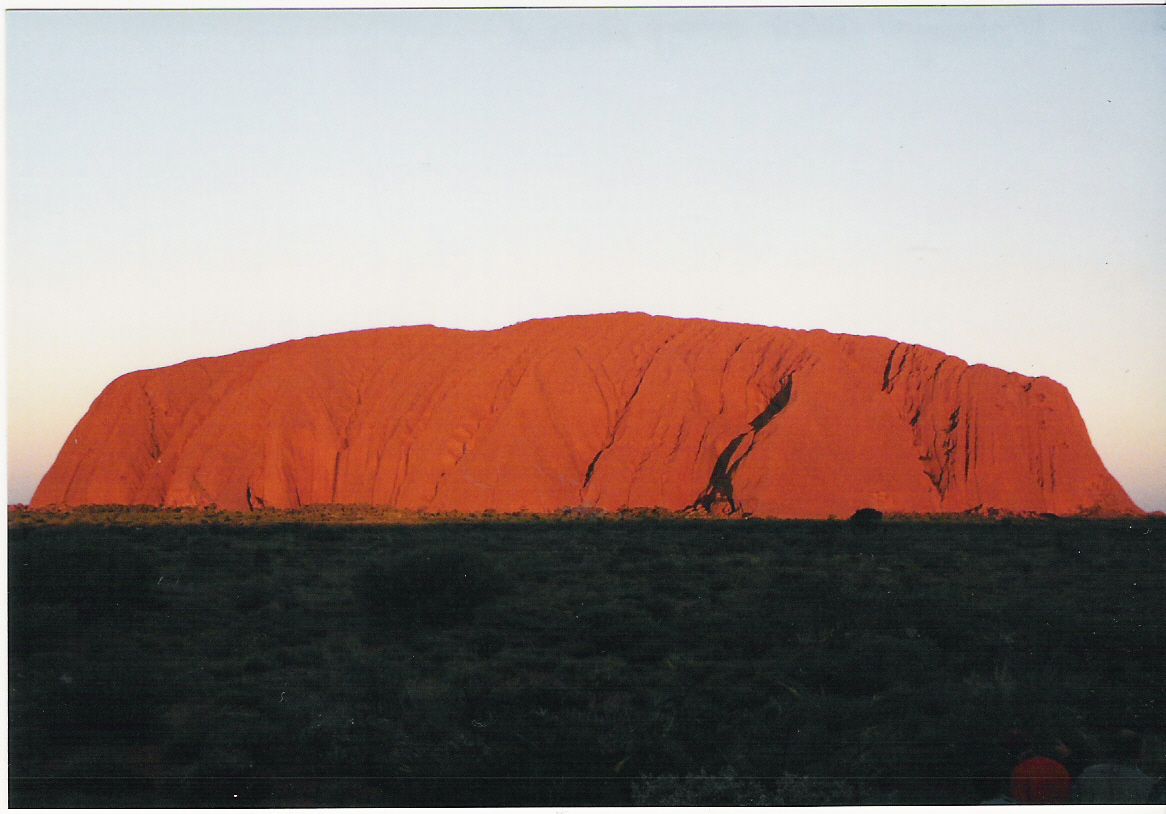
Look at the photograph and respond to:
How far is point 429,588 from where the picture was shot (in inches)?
384

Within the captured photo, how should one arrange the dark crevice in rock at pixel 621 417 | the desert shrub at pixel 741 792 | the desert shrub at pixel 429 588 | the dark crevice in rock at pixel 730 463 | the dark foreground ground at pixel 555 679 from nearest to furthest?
the desert shrub at pixel 741 792 → the dark foreground ground at pixel 555 679 → the desert shrub at pixel 429 588 → the dark crevice in rock at pixel 730 463 → the dark crevice in rock at pixel 621 417

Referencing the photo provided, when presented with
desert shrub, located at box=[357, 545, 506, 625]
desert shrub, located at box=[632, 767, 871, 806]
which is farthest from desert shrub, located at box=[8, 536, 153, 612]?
desert shrub, located at box=[632, 767, 871, 806]

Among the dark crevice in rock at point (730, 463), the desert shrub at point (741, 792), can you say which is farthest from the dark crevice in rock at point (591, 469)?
the desert shrub at point (741, 792)

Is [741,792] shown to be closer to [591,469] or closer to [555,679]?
Answer: [555,679]

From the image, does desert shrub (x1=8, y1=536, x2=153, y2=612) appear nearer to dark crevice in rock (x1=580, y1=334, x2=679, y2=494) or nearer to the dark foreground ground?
the dark foreground ground

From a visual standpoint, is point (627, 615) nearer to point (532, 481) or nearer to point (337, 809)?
point (337, 809)

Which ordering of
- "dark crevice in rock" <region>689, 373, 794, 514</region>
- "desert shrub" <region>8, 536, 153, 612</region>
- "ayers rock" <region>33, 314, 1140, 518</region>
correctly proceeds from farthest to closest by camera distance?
"ayers rock" <region>33, 314, 1140, 518</region> < "dark crevice in rock" <region>689, 373, 794, 514</region> < "desert shrub" <region>8, 536, 153, 612</region>

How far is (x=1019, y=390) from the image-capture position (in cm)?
3105

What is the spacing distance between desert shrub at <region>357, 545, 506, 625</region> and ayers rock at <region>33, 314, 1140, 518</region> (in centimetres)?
1506

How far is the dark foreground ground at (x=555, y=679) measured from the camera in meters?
5.86

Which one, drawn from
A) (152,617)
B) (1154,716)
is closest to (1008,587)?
(1154,716)

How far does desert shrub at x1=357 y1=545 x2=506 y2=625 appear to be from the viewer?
952 cm

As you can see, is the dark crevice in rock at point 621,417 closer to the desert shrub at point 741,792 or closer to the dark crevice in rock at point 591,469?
the dark crevice in rock at point 591,469

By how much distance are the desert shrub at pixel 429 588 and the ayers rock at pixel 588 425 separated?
1506cm
